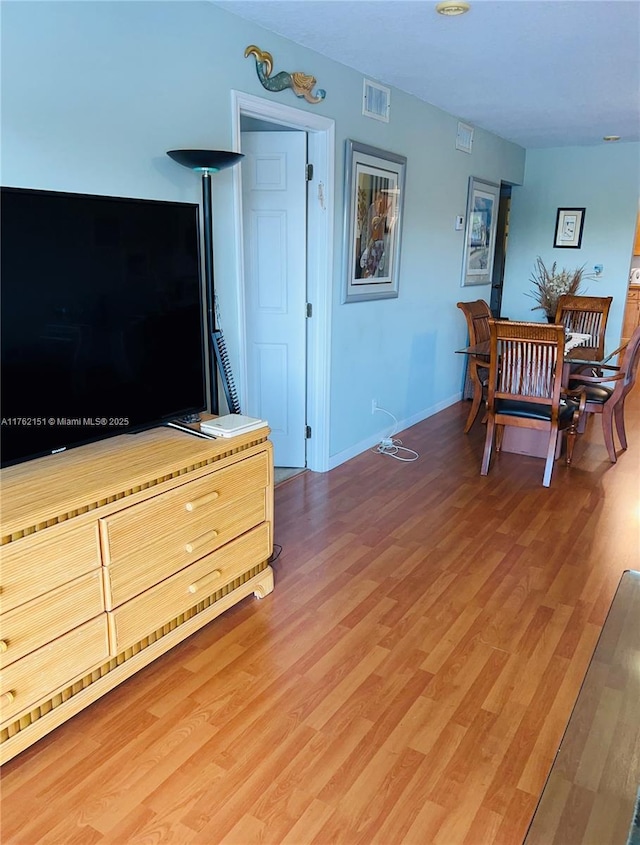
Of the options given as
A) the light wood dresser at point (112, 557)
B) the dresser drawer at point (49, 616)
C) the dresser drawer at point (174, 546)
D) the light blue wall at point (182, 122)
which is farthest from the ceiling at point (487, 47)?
the dresser drawer at point (49, 616)

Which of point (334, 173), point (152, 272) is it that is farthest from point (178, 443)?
point (334, 173)

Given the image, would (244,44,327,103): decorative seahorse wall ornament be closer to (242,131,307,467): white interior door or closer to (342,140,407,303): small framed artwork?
(242,131,307,467): white interior door

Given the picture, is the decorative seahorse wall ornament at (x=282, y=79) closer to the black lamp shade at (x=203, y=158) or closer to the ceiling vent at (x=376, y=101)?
the ceiling vent at (x=376, y=101)

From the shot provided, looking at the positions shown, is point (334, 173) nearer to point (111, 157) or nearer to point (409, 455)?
point (111, 157)

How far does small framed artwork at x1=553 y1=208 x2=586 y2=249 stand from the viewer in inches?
253

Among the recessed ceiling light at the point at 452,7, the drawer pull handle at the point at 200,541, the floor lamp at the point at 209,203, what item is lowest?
the drawer pull handle at the point at 200,541

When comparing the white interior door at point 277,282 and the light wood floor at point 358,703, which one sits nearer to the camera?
the light wood floor at point 358,703

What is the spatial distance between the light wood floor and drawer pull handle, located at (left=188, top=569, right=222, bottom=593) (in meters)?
0.24

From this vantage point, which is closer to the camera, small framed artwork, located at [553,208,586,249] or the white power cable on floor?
the white power cable on floor

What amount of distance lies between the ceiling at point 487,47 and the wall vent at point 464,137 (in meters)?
0.29

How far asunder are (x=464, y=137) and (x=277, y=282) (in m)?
2.49

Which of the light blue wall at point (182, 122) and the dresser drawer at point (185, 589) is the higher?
the light blue wall at point (182, 122)

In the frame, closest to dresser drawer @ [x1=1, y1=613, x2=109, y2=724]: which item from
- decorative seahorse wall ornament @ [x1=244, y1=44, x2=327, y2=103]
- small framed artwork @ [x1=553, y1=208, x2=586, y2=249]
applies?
decorative seahorse wall ornament @ [x1=244, y1=44, x2=327, y2=103]

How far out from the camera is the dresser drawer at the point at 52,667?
168 centimetres
